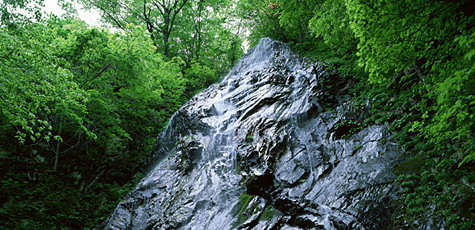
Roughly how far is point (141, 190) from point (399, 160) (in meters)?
8.63

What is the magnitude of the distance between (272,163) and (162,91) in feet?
23.2

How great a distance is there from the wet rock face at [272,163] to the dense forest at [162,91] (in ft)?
1.78

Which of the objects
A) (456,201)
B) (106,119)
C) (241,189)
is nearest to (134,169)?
(106,119)

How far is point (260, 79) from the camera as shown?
37.7 ft

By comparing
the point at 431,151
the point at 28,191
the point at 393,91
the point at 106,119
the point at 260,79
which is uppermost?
the point at 106,119

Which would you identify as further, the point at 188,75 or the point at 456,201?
the point at 188,75

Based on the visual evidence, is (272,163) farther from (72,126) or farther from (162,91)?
(72,126)

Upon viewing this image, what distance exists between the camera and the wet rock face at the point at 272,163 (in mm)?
5785

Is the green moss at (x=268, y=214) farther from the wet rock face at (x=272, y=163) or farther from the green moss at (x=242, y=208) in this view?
the green moss at (x=242, y=208)

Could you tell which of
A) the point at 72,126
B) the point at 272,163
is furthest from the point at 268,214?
the point at 72,126

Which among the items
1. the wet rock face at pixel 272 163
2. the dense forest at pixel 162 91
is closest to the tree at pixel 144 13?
the dense forest at pixel 162 91

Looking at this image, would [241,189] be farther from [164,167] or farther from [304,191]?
[164,167]

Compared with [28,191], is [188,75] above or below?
above

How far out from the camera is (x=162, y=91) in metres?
12.2
